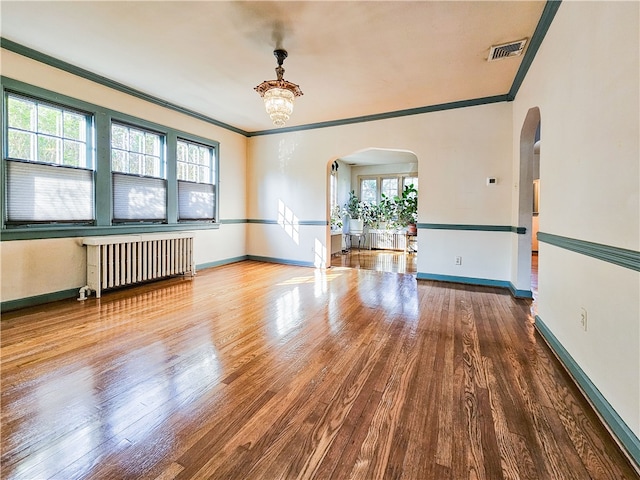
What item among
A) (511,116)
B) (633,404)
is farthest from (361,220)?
(633,404)

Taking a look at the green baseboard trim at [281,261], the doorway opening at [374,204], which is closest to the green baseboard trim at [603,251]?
the green baseboard trim at [281,261]

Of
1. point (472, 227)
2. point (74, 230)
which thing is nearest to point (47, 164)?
point (74, 230)

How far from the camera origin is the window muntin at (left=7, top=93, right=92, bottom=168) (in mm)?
3320

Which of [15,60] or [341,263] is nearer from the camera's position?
[15,60]

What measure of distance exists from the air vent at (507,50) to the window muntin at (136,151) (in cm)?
475

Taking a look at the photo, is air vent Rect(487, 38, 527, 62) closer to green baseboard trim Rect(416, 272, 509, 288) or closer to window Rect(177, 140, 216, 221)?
green baseboard trim Rect(416, 272, 509, 288)

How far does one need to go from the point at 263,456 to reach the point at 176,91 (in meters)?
4.77

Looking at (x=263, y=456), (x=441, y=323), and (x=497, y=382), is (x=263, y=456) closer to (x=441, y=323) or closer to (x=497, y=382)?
(x=497, y=382)

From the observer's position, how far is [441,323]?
3045 millimetres

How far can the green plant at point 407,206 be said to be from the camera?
27.5 ft

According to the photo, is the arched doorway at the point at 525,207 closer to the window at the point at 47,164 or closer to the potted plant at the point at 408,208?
the potted plant at the point at 408,208

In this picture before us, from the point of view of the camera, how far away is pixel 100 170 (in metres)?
4.04

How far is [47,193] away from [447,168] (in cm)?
537

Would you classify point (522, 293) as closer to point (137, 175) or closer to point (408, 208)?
point (408, 208)
